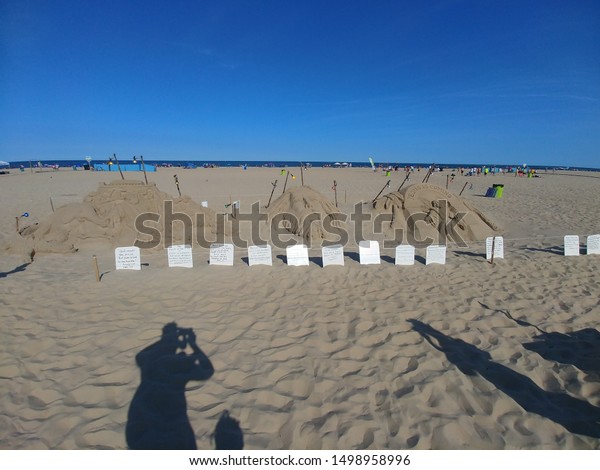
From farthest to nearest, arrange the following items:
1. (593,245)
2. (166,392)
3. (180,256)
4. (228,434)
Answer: (593,245)
(180,256)
(166,392)
(228,434)

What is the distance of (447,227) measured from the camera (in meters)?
10.5

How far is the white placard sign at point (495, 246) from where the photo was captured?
7772 millimetres

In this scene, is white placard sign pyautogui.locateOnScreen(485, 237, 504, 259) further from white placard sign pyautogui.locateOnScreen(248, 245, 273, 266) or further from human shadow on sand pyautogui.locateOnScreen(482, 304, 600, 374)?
white placard sign pyautogui.locateOnScreen(248, 245, 273, 266)

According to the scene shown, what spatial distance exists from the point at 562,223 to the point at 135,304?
16.3 m

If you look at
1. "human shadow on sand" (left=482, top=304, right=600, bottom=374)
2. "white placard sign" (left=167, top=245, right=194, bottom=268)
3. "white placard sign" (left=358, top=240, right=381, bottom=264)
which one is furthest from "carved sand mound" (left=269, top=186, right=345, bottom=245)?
"human shadow on sand" (left=482, top=304, right=600, bottom=374)

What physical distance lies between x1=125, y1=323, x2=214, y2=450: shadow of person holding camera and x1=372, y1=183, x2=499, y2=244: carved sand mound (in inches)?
336

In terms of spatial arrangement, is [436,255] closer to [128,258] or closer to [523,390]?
[523,390]

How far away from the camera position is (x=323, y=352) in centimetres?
420

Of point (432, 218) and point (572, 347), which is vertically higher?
point (432, 218)

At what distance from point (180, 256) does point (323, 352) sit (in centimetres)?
467

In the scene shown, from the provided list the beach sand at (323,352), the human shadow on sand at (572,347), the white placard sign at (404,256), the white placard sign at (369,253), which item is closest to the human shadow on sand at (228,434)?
the beach sand at (323,352)

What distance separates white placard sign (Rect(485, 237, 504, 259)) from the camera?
7.77 m

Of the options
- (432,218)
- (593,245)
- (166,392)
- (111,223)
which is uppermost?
(111,223)

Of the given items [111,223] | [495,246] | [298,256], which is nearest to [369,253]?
[298,256]
